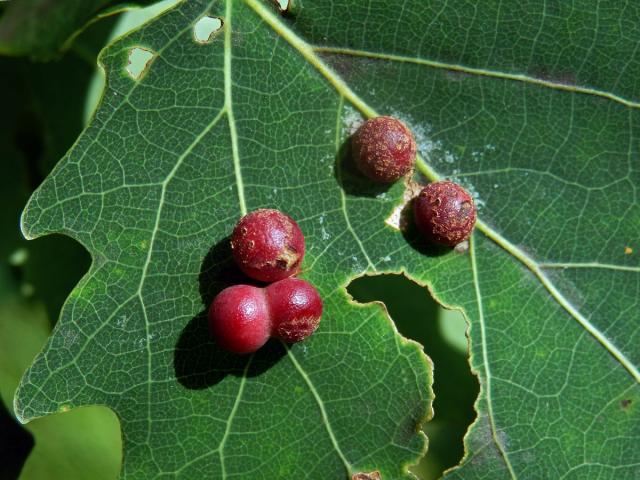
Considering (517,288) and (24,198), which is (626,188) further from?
(24,198)

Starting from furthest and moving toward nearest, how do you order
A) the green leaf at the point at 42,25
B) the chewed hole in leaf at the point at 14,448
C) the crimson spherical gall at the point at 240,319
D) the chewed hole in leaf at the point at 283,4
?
the chewed hole in leaf at the point at 14,448
the green leaf at the point at 42,25
the chewed hole in leaf at the point at 283,4
the crimson spherical gall at the point at 240,319

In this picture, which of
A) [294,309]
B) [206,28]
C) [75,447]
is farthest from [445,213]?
[75,447]

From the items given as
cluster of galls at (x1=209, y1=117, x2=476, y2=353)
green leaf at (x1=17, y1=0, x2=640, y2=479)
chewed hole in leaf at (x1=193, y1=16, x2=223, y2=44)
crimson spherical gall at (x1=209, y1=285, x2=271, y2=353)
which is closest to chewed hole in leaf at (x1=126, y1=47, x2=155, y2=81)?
green leaf at (x1=17, y1=0, x2=640, y2=479)

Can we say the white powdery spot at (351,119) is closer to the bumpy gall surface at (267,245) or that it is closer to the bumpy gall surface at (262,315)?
the bumpy gall surface at (267,245)

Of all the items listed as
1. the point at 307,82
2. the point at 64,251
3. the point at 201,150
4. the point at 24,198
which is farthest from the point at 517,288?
the point at 24,198

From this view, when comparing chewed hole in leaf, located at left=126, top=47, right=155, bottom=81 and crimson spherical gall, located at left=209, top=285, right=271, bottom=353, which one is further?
chewed hole in leaf, located at left=126, top=47, right=155, bottom=81

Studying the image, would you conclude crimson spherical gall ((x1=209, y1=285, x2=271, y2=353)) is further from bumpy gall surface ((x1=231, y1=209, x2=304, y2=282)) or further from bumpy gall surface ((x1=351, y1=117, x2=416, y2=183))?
bumpy gall surface ((x1=351, y1=117, x2=416, y2=183))

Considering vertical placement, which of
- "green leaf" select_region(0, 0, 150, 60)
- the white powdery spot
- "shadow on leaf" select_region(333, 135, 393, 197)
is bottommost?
"shadow on leaf" select_region(333, 135, 393, 197)

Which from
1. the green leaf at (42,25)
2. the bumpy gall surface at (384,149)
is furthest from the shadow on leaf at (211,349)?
the green leaf at (42,25)
